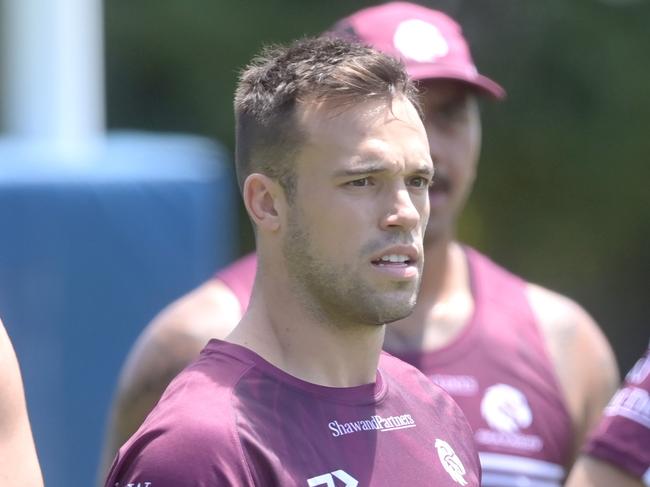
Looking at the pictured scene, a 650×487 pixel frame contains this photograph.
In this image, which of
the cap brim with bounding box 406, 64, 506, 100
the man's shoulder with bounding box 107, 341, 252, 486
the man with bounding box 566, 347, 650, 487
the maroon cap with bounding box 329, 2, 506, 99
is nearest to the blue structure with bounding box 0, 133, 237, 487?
the maroon cap with bounding box 329, 2, 506, 99

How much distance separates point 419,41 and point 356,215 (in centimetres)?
141

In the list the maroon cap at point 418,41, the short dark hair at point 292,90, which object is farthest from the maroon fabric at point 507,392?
the short dark hair at point 292,90

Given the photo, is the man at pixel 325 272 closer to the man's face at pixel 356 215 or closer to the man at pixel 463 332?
the man's face at pixel 356 215

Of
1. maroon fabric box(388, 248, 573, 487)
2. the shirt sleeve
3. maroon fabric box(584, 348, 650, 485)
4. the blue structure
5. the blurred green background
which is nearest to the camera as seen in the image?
the shirt sleeve

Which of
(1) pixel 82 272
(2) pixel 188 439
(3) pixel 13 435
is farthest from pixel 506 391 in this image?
(1) pixel 82 272

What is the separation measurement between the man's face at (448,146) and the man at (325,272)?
1.03m

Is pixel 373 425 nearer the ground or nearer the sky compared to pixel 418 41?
nearer the ground

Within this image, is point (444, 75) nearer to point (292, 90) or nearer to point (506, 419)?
point (506, 419)

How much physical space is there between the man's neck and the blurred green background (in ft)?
35.9

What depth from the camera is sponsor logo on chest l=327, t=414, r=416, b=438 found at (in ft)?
9.32

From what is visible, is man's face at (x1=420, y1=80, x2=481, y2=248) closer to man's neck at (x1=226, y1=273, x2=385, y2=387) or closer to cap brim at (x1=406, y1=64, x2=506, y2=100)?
cap brim at (x1=406, y1=64, x2=506, y2=100)

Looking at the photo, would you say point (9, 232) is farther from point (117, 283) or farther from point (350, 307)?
point (350, 307)

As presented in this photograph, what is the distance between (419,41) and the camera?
165 inches

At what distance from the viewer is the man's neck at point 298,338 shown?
291 cm
